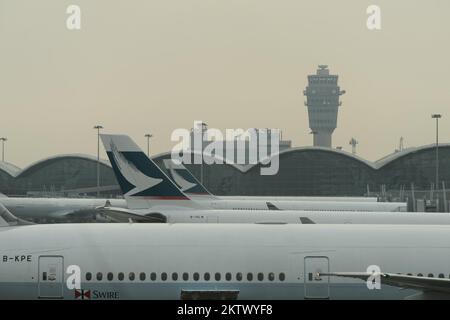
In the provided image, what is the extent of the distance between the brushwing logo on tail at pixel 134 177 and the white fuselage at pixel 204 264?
75.1 feet

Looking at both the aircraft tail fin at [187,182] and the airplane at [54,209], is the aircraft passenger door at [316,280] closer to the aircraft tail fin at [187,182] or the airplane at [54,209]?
the aircraft tail fin at [187,182]

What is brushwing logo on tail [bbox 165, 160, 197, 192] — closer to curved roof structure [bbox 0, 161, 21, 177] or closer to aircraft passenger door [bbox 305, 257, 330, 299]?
aircraft passenger door [bbox 305, 257, 330, 299]

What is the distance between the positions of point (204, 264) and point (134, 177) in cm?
2403

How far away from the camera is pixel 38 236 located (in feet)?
59.0

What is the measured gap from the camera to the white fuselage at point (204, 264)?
17.3 meters

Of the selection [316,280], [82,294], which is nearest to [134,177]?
[82,294]

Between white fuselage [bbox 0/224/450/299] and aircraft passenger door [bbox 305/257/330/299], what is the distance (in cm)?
2

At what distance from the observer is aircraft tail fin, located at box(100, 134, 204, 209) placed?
40.5 metres

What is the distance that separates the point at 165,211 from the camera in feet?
131

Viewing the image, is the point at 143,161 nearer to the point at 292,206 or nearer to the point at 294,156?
the point at 292,206

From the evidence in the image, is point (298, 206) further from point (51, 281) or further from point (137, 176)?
point (51, 281)

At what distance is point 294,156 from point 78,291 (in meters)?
127
